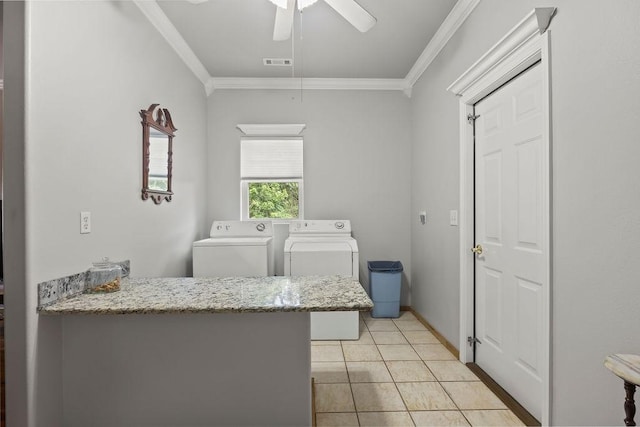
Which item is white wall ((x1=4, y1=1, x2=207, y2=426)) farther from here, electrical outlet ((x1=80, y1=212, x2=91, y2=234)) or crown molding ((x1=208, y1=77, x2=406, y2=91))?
crown molding ((x1=208, y1=77, x2=406, y2=91))

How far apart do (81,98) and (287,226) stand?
246 cm

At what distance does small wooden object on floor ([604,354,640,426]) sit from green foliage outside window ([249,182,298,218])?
3203mm

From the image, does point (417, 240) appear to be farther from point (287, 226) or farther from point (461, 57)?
point (461, 57)

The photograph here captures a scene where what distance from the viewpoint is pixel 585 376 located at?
140cm

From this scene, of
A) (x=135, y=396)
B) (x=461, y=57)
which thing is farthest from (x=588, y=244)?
(x=135, y=396)

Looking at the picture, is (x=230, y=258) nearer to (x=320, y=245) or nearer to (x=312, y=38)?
(x=320, y=245)

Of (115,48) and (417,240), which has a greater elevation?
(115,48)

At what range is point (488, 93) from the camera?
2.32 meters

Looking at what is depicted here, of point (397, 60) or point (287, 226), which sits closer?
point (397, 60)

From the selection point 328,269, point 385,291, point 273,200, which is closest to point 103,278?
point 328,269

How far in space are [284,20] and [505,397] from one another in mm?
2618

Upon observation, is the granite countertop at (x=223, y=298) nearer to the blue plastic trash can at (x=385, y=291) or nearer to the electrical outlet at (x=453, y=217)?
the electrical outlet at (x=453, y=217)

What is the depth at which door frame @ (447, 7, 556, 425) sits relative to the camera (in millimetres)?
1601

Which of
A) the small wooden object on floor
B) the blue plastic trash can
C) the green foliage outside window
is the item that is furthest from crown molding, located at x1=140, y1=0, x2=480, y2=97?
the small wooden object on floor
